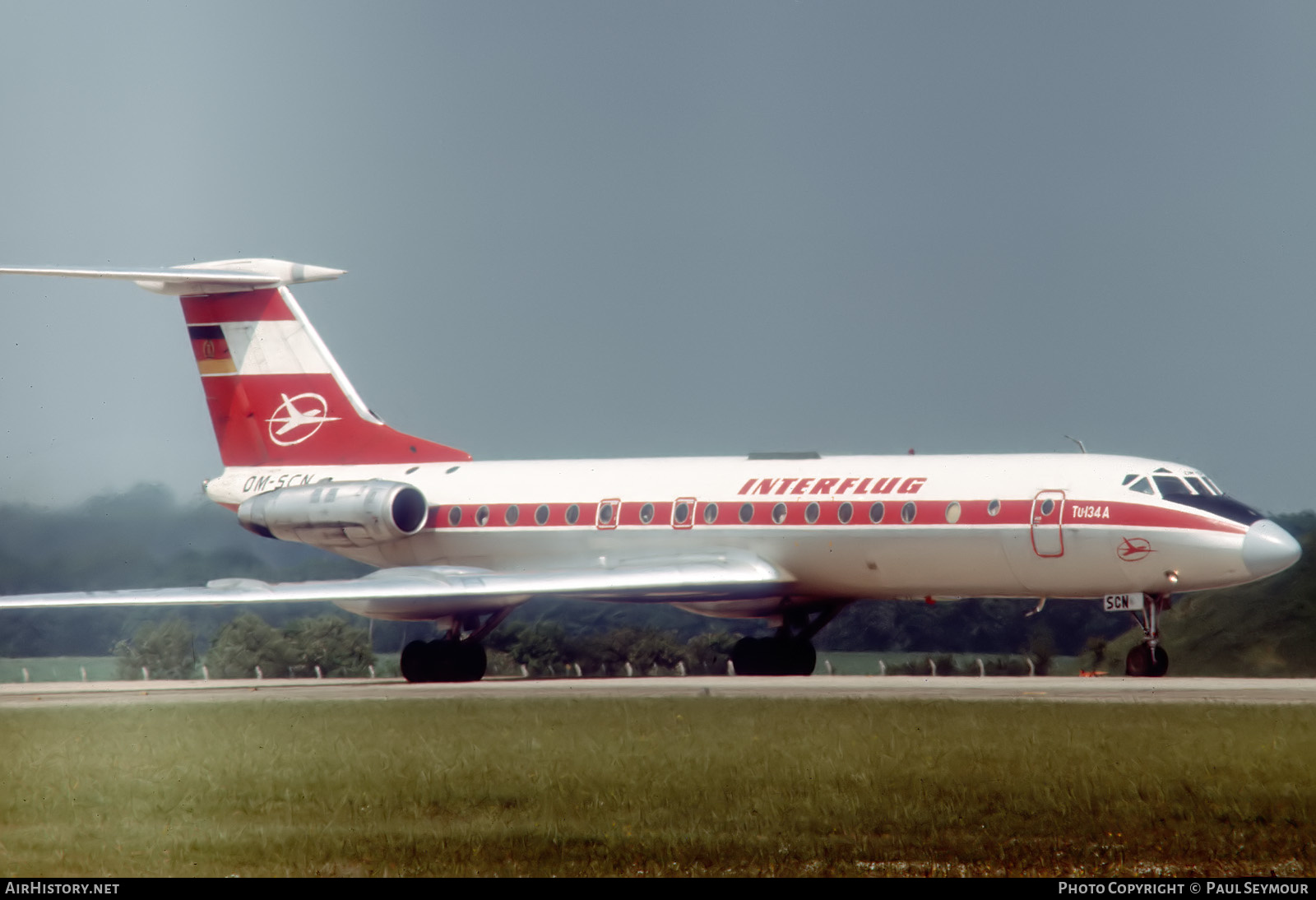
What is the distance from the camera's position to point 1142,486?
25062 mm

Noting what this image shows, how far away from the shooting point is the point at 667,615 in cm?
3312

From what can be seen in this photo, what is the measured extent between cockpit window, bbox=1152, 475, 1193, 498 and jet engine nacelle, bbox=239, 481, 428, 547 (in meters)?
12.5

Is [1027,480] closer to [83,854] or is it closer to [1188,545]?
[1188,545]

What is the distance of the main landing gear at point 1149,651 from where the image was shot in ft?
82.5

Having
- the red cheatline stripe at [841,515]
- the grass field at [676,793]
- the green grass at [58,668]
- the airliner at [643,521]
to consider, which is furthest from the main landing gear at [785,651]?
the green grass at [58,668]

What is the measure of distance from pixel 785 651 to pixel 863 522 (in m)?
3.90

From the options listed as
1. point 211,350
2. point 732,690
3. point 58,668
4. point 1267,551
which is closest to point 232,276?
point 211,350

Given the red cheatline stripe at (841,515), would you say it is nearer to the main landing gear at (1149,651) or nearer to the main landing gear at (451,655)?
the main landing gear at (1149,651)

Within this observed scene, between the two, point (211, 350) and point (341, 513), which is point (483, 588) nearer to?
point (341, 513)

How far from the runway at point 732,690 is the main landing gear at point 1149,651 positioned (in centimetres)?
24

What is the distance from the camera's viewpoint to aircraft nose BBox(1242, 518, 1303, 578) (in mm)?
24016

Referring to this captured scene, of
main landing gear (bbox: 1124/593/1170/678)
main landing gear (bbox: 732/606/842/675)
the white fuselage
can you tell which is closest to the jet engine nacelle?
the white fuselage

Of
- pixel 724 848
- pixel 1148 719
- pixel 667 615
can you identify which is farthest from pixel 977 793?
pixel 667 615

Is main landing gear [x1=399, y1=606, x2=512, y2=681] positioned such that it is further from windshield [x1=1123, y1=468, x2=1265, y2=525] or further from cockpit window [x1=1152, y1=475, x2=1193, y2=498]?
cockpit window [x1=1152, y1=475, x2=1193, y2=498]
